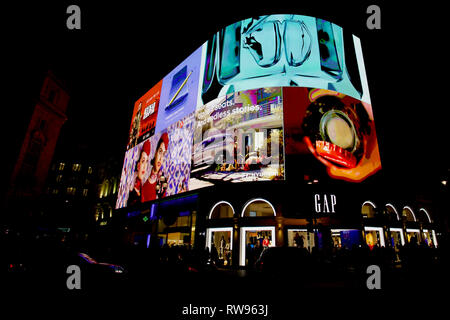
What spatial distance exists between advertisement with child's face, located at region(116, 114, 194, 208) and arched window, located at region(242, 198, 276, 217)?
20.2ft

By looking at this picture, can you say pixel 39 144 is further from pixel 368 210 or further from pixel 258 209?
pixel 368 210

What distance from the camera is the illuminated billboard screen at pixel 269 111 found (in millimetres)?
20578

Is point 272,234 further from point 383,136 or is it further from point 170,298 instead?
point 383,136

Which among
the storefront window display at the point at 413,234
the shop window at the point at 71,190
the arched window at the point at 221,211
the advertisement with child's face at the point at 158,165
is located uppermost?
the shop window at the point at 71,190

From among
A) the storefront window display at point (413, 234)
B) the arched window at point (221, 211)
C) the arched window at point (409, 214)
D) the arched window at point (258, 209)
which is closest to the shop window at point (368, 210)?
the storefront window display at point (413, 234)

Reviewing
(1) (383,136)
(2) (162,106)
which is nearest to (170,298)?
(2) (162,106)

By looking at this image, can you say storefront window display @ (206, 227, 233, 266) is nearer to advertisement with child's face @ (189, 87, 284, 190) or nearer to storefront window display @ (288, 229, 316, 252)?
advertisement with child's face @ (189, 87, 284, 190)

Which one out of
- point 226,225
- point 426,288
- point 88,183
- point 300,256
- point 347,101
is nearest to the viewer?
point 426,288

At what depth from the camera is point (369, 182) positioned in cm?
2219

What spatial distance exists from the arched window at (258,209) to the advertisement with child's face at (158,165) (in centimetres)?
614

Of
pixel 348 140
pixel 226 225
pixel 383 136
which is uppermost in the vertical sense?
pixel 383 136

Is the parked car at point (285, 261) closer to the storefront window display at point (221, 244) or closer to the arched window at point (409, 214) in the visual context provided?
the storefront window display at point (221, 244)

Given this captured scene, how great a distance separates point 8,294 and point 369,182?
2503cm

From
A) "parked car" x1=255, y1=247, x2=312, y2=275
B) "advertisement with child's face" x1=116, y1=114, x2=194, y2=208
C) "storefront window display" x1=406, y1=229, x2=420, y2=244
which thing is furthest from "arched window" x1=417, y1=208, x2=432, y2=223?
"advertisement with child's face" x1=116, y1=114, x2=194, y2=208
